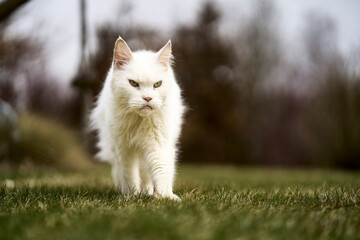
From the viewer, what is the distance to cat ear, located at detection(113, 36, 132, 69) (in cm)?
331

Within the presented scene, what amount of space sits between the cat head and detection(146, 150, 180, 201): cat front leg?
41 cm

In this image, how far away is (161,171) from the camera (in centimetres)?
323

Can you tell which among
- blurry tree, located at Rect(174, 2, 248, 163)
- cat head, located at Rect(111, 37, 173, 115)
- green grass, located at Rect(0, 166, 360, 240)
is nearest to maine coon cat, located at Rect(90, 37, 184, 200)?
cat head, located at Rect(111, 37, 173, 115)

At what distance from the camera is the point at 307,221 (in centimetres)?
204

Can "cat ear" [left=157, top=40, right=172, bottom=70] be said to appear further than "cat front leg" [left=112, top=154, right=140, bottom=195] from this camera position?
No

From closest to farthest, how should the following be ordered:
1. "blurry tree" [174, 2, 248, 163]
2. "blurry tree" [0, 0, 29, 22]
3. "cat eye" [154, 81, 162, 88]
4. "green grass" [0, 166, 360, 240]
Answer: "green grass" [0, 166, 360, 240]
"cat eye" [154, 81, 162, 88]
"blurry tree" [0, 0, 29, 22]
"blurry tree" [174, 2, 248, 163]

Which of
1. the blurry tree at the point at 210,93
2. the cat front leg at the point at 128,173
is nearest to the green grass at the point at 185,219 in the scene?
the cat front leg at the point at 128,173

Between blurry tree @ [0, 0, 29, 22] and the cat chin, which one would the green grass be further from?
blurry tree @ [0, 0, 29, 22]

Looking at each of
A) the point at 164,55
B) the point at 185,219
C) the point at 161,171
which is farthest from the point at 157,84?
the point at 185,219

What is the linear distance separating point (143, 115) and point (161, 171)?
1.70ft

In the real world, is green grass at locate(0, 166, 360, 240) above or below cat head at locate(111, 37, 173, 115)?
below

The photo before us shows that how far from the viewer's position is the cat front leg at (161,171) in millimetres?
3189

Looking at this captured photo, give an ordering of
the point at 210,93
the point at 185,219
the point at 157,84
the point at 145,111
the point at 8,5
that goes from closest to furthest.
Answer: the point at 185,219 → the point at 145,111 → the point at 157,84 → the point at 8,5 → the point at 210,93

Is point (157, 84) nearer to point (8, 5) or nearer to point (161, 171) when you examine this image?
point (161, 171)
